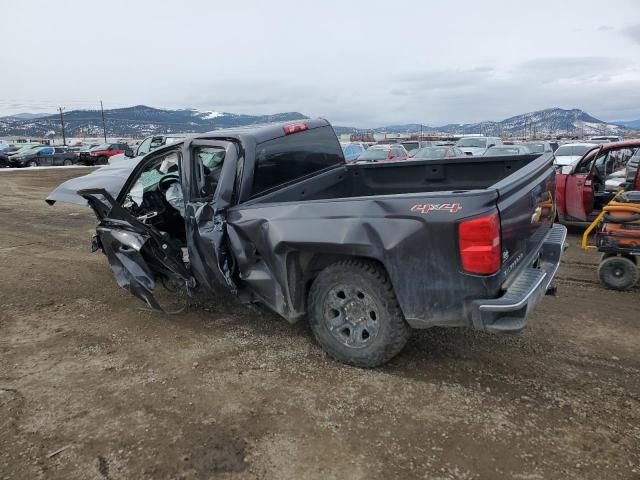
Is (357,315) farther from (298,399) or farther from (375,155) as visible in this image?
(375,155)

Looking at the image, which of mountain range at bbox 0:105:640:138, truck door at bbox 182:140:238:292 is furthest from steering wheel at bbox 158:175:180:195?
mountain range at bbox 0:105:640:138

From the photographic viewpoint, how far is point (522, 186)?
3.53 meters

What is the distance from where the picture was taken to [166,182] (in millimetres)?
5699

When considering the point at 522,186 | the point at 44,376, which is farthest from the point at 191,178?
A: the point at 522,186

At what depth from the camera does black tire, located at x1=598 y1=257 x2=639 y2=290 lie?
562cm

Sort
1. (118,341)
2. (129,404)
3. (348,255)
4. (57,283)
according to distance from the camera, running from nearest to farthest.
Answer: (129,404)
(348,255)
(118,341)
(57,283)

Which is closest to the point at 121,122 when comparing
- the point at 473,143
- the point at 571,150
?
the point at 473,143

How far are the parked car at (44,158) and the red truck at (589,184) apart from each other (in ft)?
116

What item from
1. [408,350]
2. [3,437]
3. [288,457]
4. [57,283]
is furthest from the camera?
[57,283]

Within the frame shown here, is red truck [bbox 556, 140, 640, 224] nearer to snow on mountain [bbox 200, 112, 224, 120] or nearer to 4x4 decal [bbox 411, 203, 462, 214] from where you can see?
4x4 decal [bbox 411, 203, 462, 214]

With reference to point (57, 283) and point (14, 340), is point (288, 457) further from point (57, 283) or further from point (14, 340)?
point (57, 283)

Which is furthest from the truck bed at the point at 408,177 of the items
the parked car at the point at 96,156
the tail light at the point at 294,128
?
the parked car at the point at 96,156

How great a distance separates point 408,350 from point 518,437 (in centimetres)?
130

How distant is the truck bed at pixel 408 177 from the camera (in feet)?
15.8
